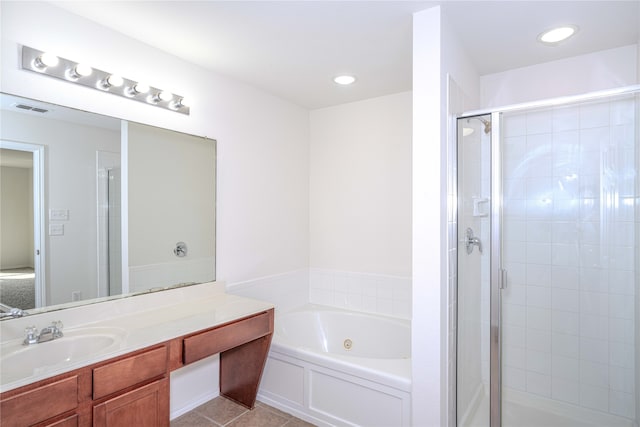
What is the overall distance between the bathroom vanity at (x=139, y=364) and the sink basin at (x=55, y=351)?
11 mm

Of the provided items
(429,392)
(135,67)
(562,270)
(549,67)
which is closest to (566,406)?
(562,270)

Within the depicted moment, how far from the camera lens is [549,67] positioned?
244 centimetres

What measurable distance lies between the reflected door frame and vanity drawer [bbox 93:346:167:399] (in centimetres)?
61

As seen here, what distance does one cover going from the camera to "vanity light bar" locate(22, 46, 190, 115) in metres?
1.71

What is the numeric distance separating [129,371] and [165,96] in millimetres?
1618

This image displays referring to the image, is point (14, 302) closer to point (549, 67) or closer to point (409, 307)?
point (409, 307)

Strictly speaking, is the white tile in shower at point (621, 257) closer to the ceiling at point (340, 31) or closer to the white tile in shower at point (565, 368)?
the white tile in shower at point (565, 368)

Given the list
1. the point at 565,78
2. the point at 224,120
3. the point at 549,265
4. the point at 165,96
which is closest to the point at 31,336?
the point at 165,96

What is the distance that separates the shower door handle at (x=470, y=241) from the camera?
2.12m

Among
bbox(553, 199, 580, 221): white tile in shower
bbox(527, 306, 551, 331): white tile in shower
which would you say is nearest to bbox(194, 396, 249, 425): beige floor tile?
A: bbox(527, 306, 551, 331): white tile in shower

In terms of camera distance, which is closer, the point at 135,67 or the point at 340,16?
the point at 340,16

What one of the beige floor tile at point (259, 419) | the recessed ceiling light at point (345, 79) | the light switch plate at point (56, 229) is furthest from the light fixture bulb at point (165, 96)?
the beige floor tile at point (259, 419)

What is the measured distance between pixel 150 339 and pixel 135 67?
157 cm

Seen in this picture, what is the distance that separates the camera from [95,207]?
1974 mm
